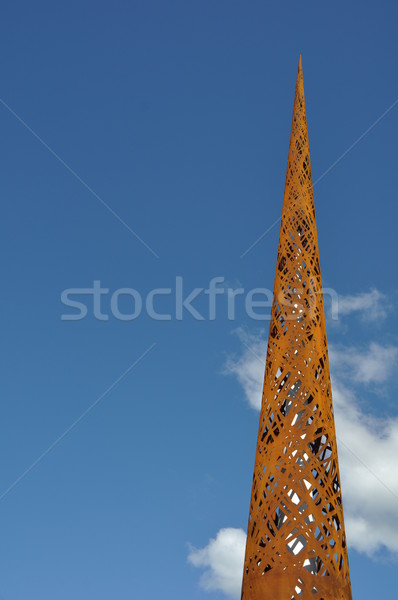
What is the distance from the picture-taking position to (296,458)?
585 inches

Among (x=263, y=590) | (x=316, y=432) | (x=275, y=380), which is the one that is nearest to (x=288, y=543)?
(x=263, y=590)

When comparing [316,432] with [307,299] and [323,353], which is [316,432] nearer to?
[323,353]

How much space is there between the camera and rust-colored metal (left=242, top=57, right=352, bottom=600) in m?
13.7

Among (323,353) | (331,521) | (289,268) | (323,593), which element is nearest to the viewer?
(323,593)

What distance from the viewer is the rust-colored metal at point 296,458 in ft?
45.0

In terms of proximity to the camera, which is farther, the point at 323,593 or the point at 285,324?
the point at 285,324

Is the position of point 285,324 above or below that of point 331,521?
above

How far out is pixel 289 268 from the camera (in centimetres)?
1806

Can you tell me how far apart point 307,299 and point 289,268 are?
1050 mm

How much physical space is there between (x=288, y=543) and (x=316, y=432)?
259 centimetres

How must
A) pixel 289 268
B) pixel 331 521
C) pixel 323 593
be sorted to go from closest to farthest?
pixel 323 593, pixel 331 521, pixel 289 268

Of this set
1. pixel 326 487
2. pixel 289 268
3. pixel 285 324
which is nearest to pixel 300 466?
pixel 326 487

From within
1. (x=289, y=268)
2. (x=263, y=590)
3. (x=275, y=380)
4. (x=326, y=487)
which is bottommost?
(x=263, y=590)

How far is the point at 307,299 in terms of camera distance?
688 inches
